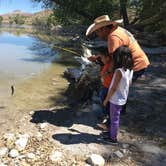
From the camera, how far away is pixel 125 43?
5688mm

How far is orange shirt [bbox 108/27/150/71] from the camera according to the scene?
554cm

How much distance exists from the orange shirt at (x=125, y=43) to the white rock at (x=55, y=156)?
166 centimetres

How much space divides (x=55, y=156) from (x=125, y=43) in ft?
6.46

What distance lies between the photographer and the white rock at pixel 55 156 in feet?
17.1

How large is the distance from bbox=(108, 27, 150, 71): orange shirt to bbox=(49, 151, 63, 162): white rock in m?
1.66

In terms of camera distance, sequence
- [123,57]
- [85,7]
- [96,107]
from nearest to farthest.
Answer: [123,57] → [96,107] → [85,7]

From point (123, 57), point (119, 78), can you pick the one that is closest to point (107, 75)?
point (119, 78)

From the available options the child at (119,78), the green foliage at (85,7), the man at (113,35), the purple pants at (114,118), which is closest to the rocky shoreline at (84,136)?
the purple pants at (114,118)

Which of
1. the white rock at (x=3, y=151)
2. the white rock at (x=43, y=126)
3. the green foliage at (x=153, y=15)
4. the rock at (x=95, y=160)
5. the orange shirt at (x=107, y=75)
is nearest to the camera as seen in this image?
the rock at (x=95, y=160)

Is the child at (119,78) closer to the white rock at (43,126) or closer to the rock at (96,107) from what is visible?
the white rock at (43,126)

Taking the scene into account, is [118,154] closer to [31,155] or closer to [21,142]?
[31,155]

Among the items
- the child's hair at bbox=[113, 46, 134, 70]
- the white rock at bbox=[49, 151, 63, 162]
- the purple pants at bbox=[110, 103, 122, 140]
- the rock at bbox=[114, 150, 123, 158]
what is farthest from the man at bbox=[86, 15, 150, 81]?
the white rock at bbox=[49, 151, 63, 162]

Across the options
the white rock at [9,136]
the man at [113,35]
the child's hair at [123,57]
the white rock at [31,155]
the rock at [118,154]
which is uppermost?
the man at [113,35]

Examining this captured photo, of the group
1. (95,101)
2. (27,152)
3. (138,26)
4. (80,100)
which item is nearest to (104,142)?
(27,152)
